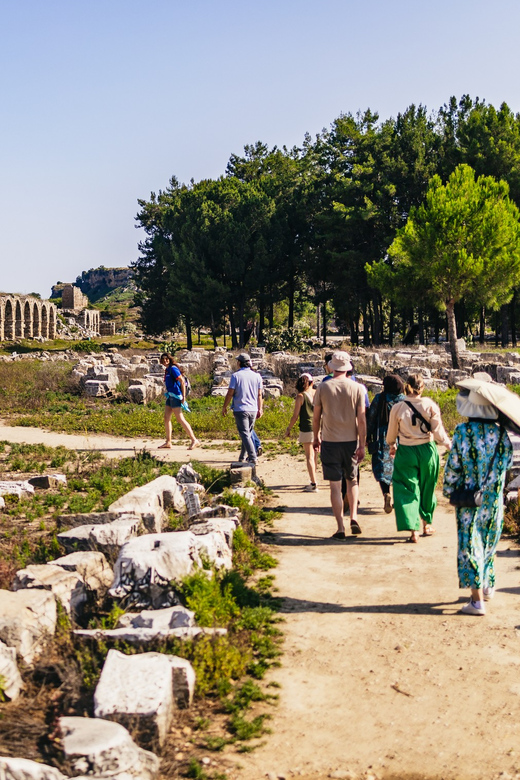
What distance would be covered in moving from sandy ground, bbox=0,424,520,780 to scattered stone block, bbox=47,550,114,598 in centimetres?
157

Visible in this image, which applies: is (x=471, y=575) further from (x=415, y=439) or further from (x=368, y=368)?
(x=368, y=368)

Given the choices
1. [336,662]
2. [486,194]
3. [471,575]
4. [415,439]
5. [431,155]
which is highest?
[431,155]

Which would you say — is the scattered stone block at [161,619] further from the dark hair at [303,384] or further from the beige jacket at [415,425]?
the dark hair at [303,384]

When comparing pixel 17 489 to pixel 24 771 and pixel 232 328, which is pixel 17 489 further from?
pixel 232 328

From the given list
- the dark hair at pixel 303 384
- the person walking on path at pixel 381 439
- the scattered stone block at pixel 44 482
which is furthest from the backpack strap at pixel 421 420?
the scattered stone block at pixel 44 482

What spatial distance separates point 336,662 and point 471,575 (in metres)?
1.38

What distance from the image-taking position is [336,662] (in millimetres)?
5035

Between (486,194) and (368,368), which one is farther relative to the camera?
(486,194)

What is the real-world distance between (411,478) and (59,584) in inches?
146

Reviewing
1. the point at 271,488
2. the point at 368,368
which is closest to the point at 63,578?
the point at 271,488

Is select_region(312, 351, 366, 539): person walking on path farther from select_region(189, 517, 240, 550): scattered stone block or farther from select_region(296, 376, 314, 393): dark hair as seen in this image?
select_region(296, 376, 314, 393): dark hair

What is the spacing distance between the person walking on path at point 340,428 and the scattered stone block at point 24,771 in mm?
4744

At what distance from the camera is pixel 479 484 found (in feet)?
18.8

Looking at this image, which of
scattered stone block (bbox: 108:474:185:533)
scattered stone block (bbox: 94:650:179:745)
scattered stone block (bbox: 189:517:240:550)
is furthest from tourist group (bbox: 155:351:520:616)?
scattered stone block (bbox: 94:650:179:745)
